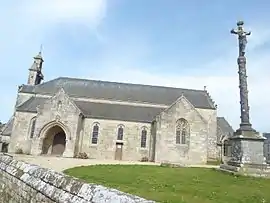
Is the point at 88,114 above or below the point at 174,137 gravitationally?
above

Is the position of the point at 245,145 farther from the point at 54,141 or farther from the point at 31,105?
the point at 31,105

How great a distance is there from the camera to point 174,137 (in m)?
31.9

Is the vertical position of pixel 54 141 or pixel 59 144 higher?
pixel 54 141

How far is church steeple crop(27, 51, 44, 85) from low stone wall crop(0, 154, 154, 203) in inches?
1462

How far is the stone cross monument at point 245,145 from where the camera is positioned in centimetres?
1538

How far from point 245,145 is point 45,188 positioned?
13631mm

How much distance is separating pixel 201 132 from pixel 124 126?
365 inches

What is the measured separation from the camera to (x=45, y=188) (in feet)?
15.2

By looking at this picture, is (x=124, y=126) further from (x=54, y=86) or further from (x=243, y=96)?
(x=243, y=96)

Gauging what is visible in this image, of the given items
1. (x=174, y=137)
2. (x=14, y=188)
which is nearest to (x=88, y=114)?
(x=174, y=137)

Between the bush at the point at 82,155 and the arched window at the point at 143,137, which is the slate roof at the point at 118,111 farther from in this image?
the bush at the point at 82,155

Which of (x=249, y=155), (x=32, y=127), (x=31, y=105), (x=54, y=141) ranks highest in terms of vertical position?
(x=31, y=105)

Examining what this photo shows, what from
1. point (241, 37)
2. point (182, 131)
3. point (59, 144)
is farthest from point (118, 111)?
point (241, 37)

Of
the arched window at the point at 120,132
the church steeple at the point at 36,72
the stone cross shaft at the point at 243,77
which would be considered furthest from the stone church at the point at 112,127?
the stone cross shaft at the point at 243,77
